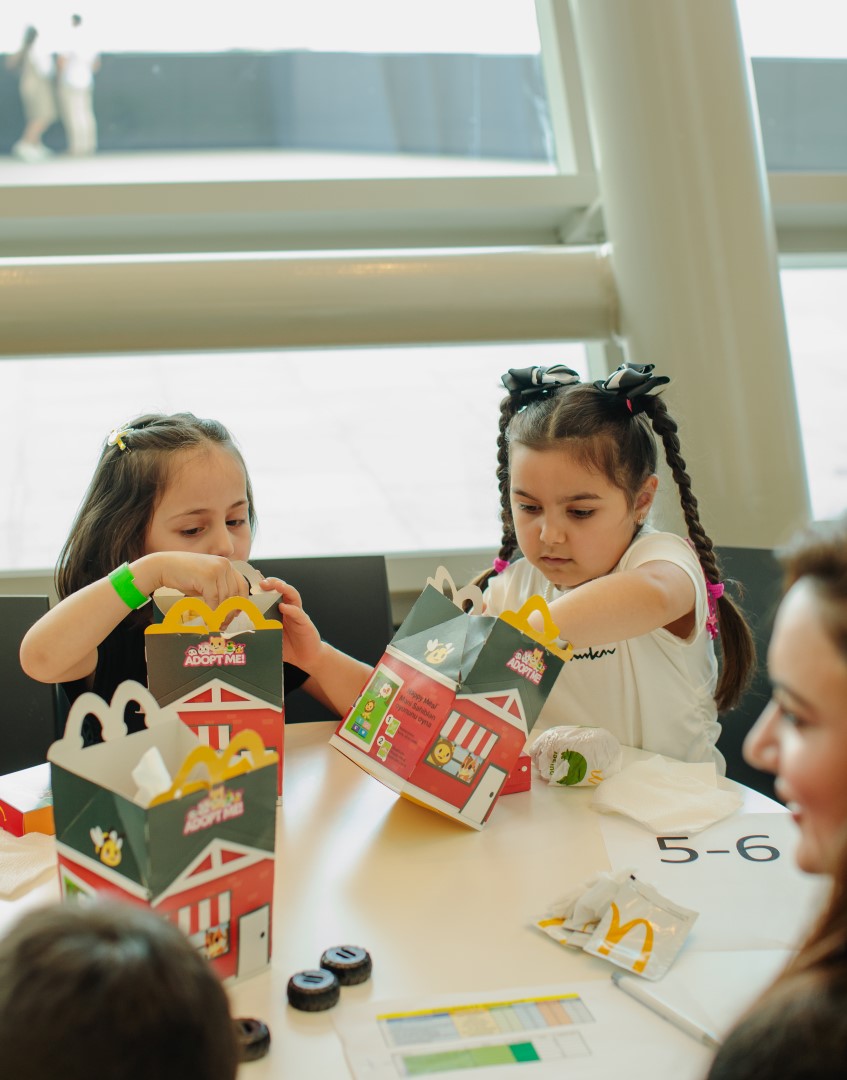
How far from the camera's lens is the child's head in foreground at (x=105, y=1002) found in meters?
0.52

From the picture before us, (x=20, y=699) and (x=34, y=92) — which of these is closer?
(x=20, y=699)

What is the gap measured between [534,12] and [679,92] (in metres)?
0.68

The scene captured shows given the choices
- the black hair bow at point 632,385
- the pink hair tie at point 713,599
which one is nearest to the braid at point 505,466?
the black hair bow at point 632,385

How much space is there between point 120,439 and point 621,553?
0.91 meters

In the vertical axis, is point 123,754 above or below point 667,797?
above

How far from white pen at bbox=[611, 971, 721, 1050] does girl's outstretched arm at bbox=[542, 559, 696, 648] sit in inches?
23.5

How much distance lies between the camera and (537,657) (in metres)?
1.23

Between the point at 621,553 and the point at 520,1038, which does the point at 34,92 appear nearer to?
the point at 621,553

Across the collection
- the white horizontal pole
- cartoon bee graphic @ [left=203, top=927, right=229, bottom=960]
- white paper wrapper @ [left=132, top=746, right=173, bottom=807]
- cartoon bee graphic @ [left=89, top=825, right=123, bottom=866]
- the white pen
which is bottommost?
the white pen

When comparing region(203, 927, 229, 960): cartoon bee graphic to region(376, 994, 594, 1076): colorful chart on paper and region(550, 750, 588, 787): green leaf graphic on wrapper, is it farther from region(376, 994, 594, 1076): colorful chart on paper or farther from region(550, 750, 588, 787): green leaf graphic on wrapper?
region(550, 750, 588, 787): green leaf graphic on wrapper

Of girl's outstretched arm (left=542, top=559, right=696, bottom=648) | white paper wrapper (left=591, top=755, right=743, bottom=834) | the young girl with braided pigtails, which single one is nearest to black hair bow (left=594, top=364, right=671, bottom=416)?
the young girl with braided pigtails

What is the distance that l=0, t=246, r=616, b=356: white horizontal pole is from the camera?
254cm

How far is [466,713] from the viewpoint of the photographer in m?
1.23

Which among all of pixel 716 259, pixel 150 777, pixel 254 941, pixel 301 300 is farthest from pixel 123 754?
pixel 716 259
